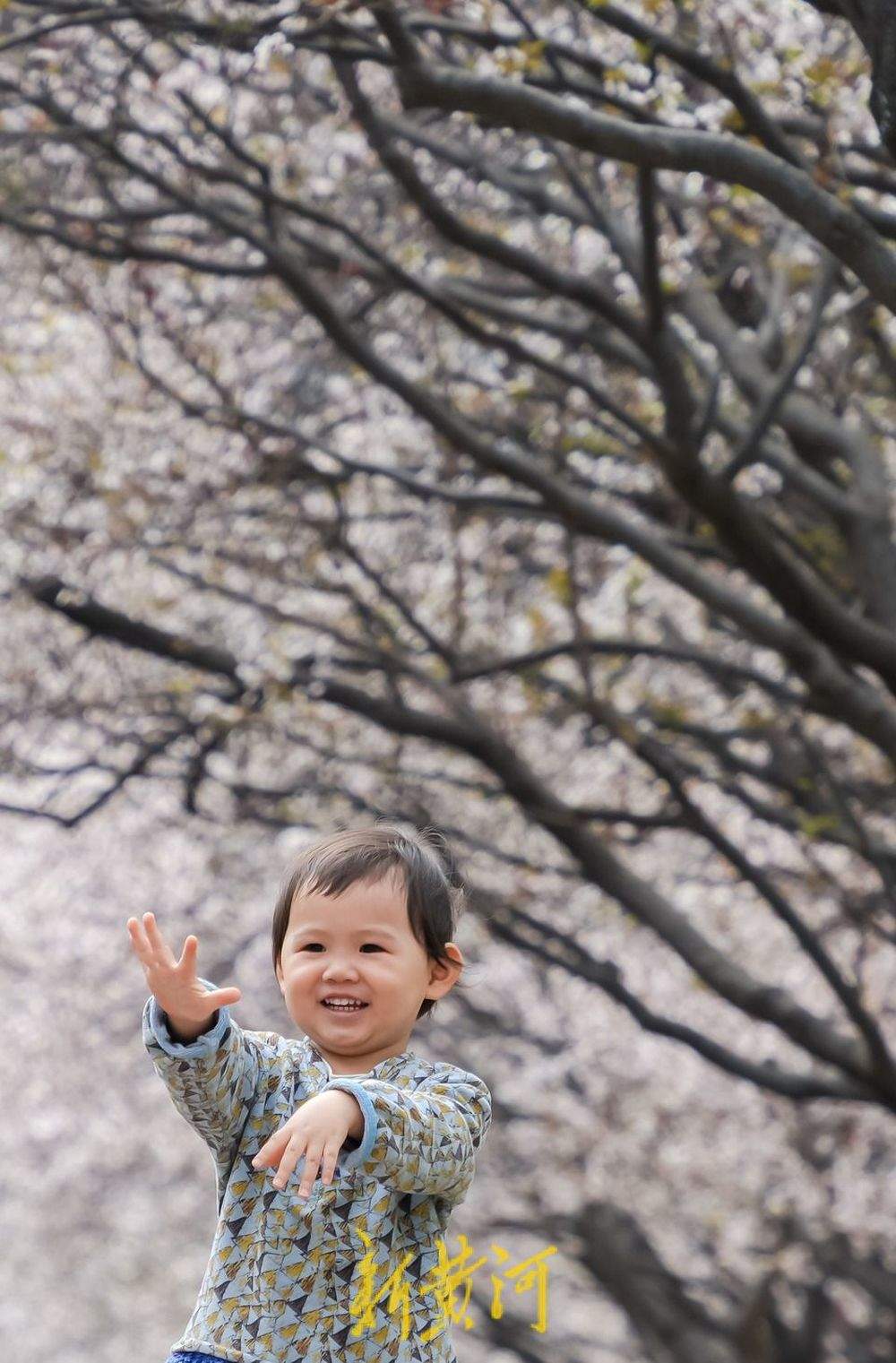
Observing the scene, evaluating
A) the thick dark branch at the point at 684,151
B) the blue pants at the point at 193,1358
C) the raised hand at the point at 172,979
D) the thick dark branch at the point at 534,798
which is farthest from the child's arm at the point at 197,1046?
the thick dark branch at the point at 534,798

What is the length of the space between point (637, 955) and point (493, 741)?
23.5 feet

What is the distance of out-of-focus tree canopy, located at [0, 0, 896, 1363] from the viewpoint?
525 cm

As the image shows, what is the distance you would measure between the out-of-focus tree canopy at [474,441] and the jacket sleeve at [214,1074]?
207 centimetres

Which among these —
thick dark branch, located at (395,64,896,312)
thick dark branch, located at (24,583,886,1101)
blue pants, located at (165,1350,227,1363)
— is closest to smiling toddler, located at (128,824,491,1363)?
blue pants, located at (165,1350,227,1363)

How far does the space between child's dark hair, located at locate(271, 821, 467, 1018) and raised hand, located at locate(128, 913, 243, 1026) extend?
0.23 meters

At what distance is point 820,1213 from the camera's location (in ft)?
44.0

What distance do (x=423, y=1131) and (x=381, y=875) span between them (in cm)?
34

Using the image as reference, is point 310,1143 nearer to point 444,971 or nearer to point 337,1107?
point 337,1107

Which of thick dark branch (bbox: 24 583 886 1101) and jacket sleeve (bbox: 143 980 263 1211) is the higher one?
thick dark branch (bbox: 24 583 886 1101)

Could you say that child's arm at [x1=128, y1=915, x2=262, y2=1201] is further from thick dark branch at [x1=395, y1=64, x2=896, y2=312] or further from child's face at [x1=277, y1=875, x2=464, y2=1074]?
thick dark branch at [x1=395, y1=64, x2=896, y2=312]

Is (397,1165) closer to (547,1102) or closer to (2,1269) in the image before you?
(547,1102)

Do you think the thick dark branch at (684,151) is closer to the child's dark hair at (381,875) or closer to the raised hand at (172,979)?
the child's dark hair at (381,875)

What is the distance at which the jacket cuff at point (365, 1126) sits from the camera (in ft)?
6.71

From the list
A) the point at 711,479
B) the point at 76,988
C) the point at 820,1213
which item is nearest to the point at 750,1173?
the point at 820,1213
